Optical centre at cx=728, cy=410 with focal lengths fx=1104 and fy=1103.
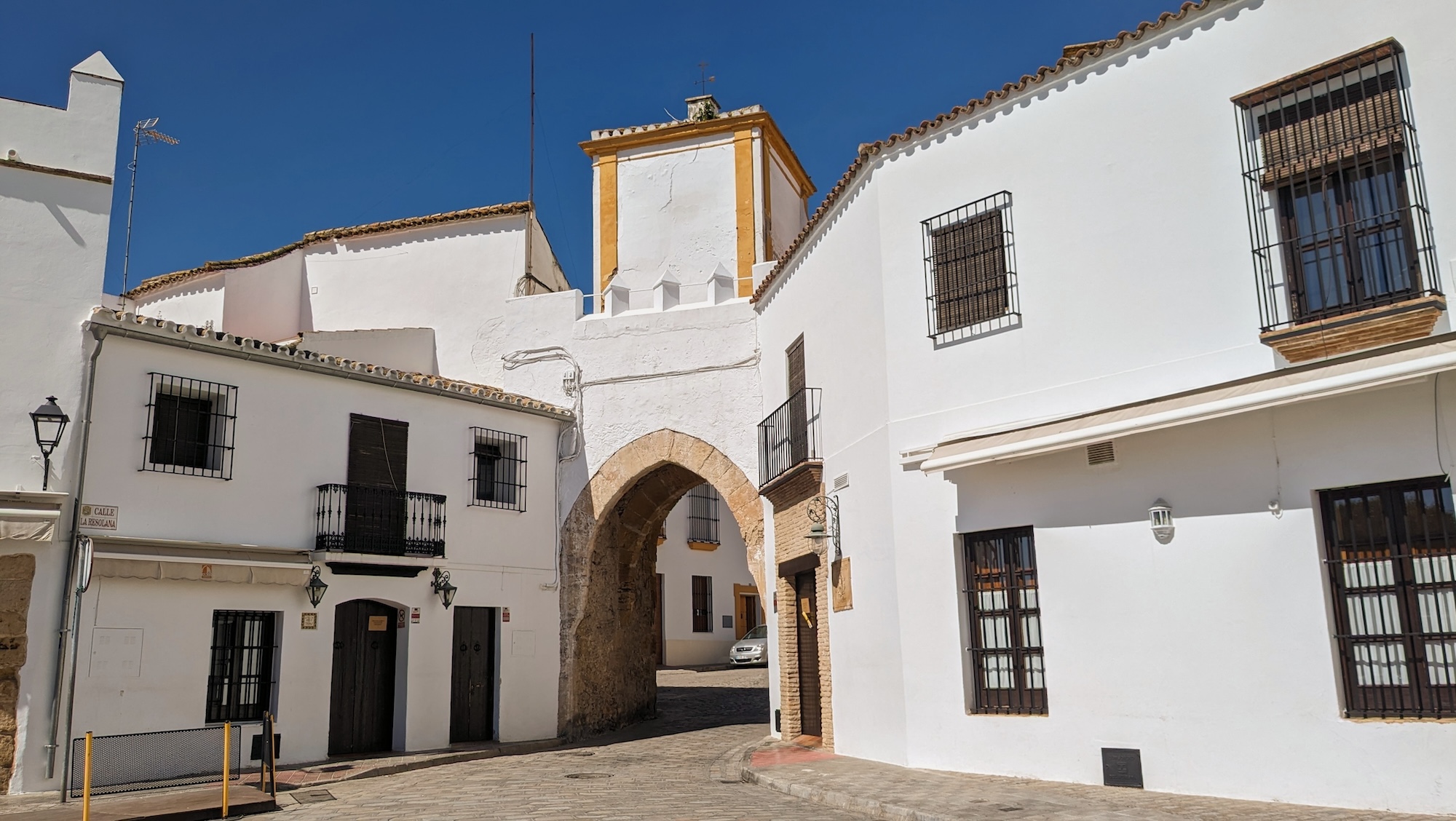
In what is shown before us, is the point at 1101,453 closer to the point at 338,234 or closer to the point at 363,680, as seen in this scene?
the point at 363,680

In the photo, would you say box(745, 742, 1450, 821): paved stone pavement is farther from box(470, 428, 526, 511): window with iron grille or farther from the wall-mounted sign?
the wall-mounted sign

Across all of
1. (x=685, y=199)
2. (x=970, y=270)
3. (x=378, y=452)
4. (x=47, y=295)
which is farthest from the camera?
(x=685, y=199)

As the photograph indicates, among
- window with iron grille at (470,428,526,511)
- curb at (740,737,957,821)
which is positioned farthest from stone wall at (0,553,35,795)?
curb at (740,737,957,821)

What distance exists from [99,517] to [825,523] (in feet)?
25.4

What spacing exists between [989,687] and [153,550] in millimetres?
8731

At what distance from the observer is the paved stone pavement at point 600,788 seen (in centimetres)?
883

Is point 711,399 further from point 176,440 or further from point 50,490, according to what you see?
point 50,490

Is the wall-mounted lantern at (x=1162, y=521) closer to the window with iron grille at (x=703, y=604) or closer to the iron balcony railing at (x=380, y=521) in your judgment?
the iron balcony railing at (x=380, y=521)

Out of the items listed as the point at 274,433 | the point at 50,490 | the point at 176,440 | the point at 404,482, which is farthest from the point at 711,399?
the point at 50,490

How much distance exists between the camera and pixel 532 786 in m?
10.9

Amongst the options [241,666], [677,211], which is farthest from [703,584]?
[241,666]

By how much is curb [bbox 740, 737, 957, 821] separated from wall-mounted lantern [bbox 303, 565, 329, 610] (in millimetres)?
5453

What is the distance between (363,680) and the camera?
14219 millimetres

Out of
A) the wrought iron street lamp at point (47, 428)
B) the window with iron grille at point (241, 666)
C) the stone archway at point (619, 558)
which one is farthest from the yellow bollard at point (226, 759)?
the stone archway at point (619, 558)
